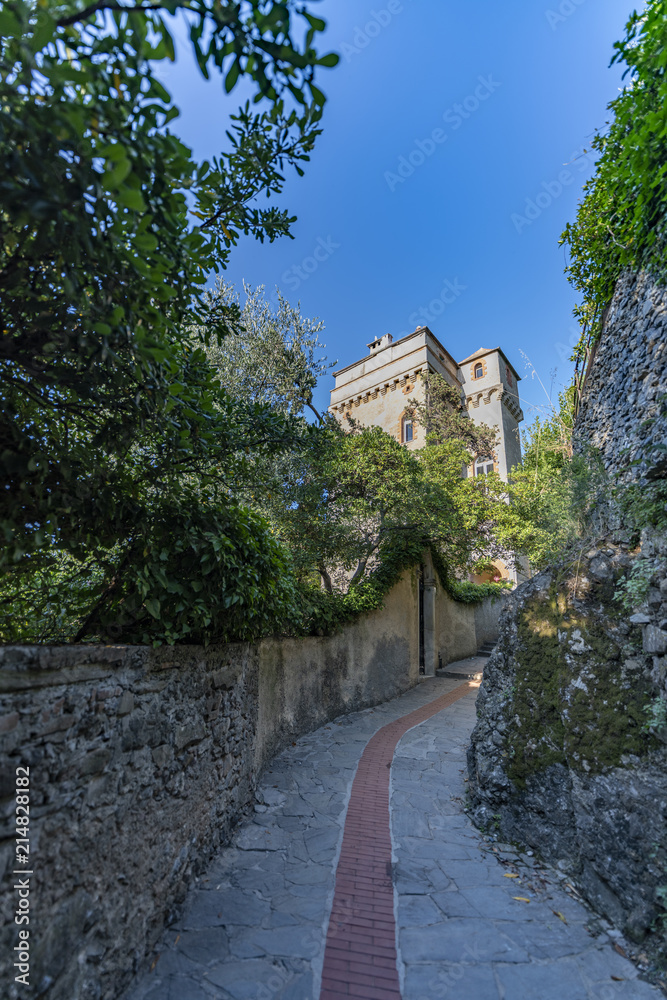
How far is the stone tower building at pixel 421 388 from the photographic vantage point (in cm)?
2100

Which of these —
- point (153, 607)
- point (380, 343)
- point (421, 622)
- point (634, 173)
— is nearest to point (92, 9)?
point (153, 607)

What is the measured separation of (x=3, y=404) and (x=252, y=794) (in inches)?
170

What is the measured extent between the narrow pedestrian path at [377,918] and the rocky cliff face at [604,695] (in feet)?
0.99

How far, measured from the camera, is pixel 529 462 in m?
12.6

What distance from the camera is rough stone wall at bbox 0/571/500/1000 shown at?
2.02 m

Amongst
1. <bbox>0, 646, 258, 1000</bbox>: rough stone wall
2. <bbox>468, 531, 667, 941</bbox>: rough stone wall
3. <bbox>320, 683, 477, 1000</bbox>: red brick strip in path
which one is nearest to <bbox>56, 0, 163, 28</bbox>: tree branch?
<bbox>0, 646, 258, 1000</bbox>: rough stone wall

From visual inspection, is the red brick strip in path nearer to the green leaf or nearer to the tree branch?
the green leaf

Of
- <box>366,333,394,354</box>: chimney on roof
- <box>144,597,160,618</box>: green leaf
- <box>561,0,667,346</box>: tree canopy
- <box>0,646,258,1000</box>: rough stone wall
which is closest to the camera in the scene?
<box>0,646,258,1000</box>: rough stone wall

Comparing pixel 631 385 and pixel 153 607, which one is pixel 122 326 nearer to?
pixel 153 607

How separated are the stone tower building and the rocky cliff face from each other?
14281mm

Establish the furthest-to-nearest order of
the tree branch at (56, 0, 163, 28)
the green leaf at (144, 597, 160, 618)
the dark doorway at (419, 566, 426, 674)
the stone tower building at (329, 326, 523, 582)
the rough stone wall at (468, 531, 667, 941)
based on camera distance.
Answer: the stone tower building at (329, 326, 523, 582) → the dark doorway at (419, 566, 426, 674) → the rough stone wall at (468, 531, 667, 941) → the green leaf at (144, 597, 160, 618) → the tree branch at (56, 0, 163, 28)

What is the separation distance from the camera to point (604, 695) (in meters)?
3.61

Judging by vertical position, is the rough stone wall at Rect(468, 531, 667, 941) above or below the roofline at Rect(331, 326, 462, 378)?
below

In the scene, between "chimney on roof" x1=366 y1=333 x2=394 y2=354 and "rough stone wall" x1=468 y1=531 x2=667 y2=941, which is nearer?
"rough stone wall" x1=468 y1=531 x2=667 y2=941
